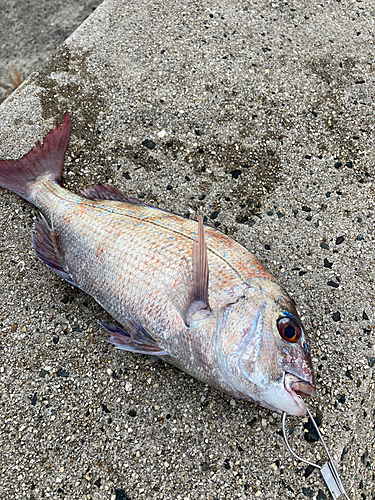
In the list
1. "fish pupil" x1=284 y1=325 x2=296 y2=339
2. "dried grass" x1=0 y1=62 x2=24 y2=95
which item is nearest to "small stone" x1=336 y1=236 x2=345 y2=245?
"fish pupil" x1=284 y1=325 x2=296 y2=339

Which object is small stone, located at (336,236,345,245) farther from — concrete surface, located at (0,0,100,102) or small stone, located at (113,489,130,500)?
concrete surface, located at (0,0,100,102)

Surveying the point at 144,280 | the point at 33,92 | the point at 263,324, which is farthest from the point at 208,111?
the point at 263,324

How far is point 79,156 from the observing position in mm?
2654

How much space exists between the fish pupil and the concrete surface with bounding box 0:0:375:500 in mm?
591

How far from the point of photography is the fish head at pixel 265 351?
5.15 feet

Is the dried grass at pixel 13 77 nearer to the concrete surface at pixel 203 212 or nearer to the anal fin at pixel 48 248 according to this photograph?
the concrete surface at pixel 203 212

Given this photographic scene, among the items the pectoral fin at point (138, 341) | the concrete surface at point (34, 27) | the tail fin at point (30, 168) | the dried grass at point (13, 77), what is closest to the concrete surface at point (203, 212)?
the tail fin at point (30, 168)

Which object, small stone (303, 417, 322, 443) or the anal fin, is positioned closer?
small stone (303, 417, 322, 443)

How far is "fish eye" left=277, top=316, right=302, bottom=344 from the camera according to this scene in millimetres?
1615

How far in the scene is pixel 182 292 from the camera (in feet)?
5.82

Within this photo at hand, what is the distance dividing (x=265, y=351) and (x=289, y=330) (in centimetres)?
13

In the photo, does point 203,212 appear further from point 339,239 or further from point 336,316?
point 336,316

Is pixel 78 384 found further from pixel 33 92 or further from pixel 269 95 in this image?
pixel 269 95

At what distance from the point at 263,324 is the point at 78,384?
1.08 metres
